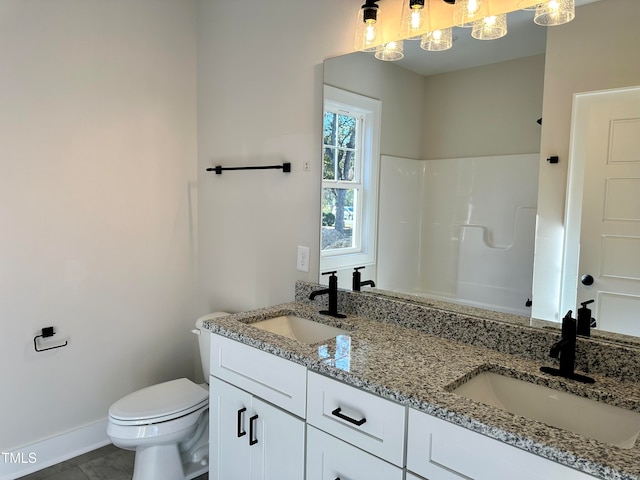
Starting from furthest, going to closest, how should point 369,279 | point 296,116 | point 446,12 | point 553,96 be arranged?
point 296,116, point 369,279, point 446,12, point 553,96

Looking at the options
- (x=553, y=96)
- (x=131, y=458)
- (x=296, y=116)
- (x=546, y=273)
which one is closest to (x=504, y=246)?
(x=546, y=273)

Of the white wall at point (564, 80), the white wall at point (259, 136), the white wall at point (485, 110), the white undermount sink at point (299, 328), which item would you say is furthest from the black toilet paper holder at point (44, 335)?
the white wall at point (564, 80)

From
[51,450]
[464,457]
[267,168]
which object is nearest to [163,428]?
[51,450]

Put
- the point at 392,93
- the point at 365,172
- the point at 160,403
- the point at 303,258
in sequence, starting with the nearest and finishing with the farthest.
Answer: the point at 392,93, the point at 365,172, the point at 160,403, the point at 303,258

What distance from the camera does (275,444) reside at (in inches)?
59.4

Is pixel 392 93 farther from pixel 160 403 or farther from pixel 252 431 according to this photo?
pixel 160 403

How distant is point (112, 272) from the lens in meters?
2.49

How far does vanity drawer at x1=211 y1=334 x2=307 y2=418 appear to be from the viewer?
4.66ft

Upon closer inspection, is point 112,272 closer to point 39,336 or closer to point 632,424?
point 39,336

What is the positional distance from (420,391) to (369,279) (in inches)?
33.1

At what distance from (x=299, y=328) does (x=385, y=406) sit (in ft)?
2.69

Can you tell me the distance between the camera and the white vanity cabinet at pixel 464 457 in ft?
3.03

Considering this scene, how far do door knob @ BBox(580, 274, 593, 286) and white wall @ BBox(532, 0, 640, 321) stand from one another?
0.07m

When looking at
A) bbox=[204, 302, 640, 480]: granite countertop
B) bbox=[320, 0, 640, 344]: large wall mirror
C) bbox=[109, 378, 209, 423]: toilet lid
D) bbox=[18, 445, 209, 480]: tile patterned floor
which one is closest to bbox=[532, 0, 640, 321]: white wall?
bbox=[320, 0, 640, 344]: large wall mirror
